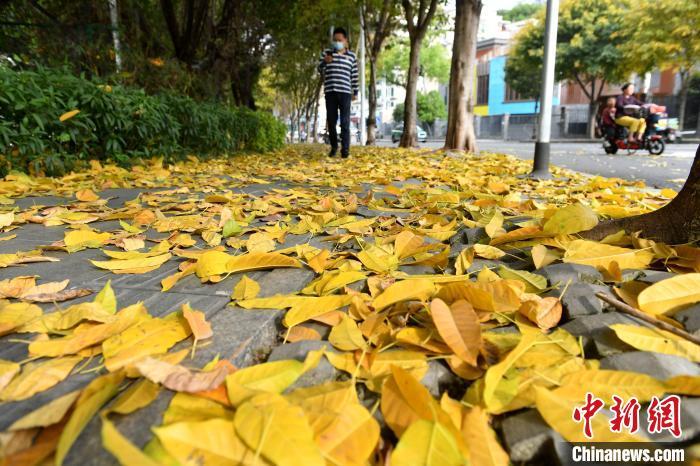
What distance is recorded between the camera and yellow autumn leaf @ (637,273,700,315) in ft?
3.43

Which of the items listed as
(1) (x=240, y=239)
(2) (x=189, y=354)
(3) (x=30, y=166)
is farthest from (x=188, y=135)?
(2) (x=189, y=354)

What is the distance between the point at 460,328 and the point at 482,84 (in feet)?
165

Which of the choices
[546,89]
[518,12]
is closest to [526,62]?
[546,89]

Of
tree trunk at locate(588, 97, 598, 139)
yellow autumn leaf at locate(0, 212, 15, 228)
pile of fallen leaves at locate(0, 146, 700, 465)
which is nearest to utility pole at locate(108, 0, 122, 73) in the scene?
yellow autumn leaf at locate(0, 212, 15, 228)

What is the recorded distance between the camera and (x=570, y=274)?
1268 millimetres

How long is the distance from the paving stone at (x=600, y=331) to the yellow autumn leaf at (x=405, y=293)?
1.07 ft

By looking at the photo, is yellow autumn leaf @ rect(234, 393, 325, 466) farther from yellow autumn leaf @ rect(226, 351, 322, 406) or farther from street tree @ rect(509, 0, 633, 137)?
street tree @ rect(509, 0, 633, 137)

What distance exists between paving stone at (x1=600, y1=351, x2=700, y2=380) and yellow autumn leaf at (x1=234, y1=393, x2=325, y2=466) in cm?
61

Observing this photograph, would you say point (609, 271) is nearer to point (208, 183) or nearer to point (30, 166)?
point (208, 183)

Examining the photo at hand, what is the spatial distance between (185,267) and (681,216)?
1.65 meters

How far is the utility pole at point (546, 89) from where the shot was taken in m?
4.11

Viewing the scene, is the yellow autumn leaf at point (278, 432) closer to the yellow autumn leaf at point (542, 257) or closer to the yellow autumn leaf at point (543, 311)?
the yellow autumn leaf at point (543, 311)

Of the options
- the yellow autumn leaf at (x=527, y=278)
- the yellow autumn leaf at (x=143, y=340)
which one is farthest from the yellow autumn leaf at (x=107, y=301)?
the yellow autumn leaf at (x=527, y=278)

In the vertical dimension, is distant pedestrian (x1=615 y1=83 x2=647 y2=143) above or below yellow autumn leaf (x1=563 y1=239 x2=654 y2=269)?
above
